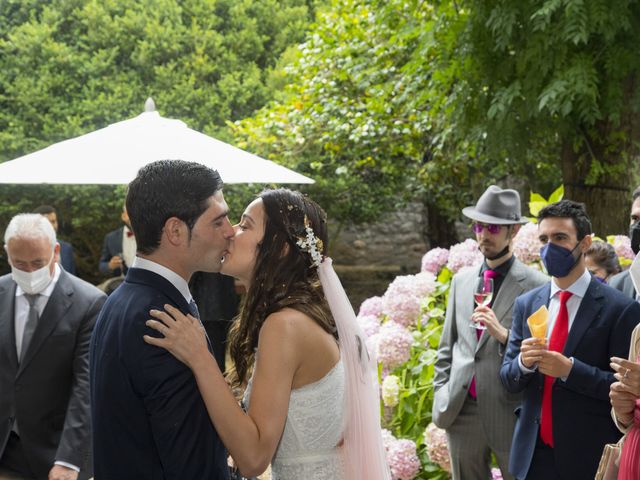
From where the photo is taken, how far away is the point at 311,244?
3428 mm

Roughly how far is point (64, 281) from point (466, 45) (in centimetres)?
494

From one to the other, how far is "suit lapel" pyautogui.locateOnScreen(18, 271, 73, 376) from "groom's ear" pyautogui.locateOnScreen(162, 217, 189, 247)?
1923 mm

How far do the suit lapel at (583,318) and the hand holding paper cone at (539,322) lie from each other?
333 mm

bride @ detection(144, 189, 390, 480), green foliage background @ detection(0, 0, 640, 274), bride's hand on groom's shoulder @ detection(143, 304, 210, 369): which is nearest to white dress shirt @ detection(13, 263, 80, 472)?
bride @ detection(144, 189, 390, 480)

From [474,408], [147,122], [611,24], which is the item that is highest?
[611,24]

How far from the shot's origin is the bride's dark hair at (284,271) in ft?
10.9

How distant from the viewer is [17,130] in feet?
47.2

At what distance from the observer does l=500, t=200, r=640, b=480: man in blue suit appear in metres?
4.29

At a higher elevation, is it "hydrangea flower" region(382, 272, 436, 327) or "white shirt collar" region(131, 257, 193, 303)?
"white shirt collar" region(131, 257, 193, 303)

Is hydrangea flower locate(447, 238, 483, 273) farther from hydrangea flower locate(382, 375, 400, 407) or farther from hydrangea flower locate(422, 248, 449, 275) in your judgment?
hydrangea flower locate(382, 375, 400, 407)

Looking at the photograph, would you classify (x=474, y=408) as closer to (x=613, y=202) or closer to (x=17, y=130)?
(x=613, y=202)

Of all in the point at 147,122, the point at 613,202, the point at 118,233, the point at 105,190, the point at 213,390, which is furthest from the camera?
the point at 105,190

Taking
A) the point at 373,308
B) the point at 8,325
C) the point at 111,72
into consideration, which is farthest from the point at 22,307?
the point at 111,72

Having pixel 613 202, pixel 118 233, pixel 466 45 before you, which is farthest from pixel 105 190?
pixel 613 202
